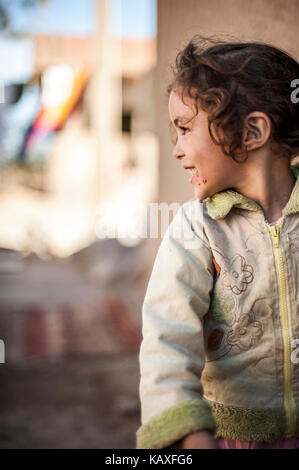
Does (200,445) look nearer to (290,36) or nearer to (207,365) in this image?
(207,365)

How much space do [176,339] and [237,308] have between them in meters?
0.16

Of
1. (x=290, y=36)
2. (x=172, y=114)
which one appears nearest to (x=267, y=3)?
(x=290, y=36)

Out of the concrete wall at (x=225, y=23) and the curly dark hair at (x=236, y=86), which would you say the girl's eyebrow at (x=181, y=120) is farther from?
the concrete wall at (x=225, y=23)

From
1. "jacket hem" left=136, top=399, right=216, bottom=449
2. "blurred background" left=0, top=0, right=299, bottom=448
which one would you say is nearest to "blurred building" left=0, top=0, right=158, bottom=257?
"blurred background" left=0, top=0, right=299, bottom=448

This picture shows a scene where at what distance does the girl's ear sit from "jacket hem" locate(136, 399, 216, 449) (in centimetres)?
56

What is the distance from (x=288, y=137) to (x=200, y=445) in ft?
2.28

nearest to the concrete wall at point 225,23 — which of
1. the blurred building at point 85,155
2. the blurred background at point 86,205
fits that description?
the blurred background at point 86,205

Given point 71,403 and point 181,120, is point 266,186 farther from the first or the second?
point 71,403

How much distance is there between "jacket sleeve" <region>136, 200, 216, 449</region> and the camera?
103cm

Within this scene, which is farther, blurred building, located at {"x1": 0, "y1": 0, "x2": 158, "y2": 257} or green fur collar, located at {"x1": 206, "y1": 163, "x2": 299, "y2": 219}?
blurred building, located at {"x1": 0, "y1": 0, "x2": 158, "y2": 257}

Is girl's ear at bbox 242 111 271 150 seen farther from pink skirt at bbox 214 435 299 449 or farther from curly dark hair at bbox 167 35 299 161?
pink skirt at bbox 214 435 299 449

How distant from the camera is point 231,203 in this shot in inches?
47.6

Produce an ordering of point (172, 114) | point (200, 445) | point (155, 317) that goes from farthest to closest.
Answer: point (172, 114) < point (155, 317) < point (200, 445)

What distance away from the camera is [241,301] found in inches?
46.3
